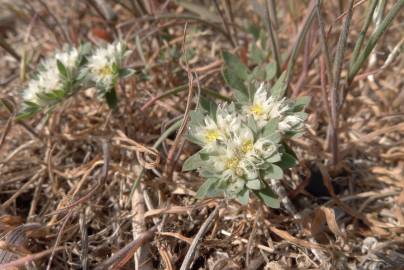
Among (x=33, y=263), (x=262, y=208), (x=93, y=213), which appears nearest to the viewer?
(x=33, y=263)

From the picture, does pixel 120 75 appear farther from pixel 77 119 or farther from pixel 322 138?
pixel 322 138

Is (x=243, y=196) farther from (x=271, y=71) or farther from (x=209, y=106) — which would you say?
(x=271, y=71)

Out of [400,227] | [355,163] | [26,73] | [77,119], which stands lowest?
[400,227]

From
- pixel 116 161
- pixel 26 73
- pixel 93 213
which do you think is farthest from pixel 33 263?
pixel 26 73

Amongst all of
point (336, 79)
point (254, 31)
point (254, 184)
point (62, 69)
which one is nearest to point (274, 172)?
point (254, 184)

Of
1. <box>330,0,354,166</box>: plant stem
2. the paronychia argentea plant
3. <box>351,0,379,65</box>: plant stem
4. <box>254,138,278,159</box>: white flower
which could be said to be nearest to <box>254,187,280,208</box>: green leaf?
the paronychia argentea plant

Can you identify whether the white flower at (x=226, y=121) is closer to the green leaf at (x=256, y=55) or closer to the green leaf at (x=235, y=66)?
the green leaf at (x=235, y=66)
